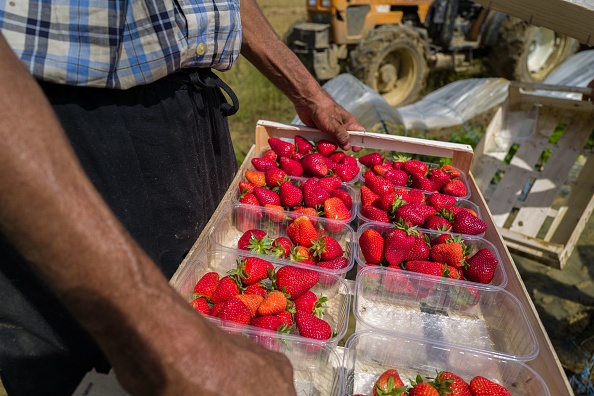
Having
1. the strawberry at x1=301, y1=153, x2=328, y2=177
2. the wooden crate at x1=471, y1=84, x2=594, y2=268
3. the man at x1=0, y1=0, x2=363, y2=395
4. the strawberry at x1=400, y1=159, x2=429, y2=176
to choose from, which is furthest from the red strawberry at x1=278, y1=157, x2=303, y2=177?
the wooden crate at x1=471, y1=84, x2=594, y2=268

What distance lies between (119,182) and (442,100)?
15.4 ft

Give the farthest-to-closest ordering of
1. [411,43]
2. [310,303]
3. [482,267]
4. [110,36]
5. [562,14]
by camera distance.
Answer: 1. [411,43]
2. [562,14]
3. [482,267]
4. [310,303]
5. [110,36]

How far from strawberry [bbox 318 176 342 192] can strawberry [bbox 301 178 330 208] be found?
24 millimetres

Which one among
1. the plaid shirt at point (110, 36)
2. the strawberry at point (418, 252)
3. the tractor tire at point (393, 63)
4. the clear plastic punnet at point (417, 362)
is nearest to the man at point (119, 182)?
the plaid shirt at point (110, 36)

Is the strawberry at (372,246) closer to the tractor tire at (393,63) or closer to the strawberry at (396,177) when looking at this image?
the strawberry at (396,177)

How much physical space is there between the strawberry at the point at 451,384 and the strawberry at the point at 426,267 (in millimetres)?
361

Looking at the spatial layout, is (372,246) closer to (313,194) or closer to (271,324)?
→ (313,194)

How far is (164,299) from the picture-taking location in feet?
2.19

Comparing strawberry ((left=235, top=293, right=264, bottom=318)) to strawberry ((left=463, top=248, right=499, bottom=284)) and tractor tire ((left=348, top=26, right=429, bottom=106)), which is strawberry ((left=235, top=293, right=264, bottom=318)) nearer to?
strawberry ((left=463, top=248, right=499, bottom=284))

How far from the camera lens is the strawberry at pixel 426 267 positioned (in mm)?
1403

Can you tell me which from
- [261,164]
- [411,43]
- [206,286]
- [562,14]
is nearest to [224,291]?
[206,286]

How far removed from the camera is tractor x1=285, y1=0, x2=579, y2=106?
590 centimetres

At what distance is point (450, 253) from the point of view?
1.45 m

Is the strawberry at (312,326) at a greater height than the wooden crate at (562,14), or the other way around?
the wooden crate at (562,14)
